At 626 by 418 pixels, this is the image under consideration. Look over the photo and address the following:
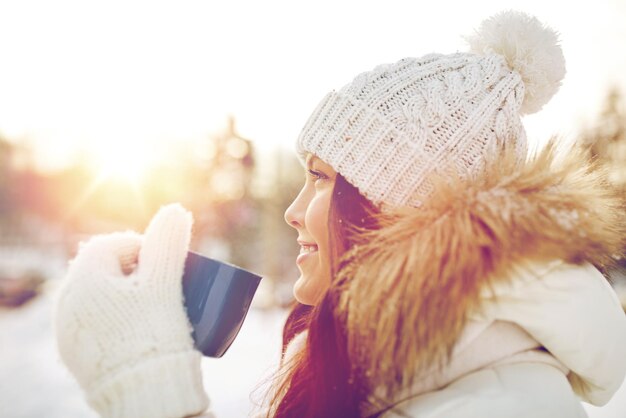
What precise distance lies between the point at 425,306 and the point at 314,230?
0.45 metres

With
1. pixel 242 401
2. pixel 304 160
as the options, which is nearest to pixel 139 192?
pixel 242 401

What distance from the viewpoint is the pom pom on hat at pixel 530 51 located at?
60.6 inches

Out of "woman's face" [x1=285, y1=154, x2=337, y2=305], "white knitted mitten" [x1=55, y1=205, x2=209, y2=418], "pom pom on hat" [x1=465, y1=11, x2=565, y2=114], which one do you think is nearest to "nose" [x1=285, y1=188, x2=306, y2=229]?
"woman's face" [x1=285, y1=154, x2=337, y2=305]

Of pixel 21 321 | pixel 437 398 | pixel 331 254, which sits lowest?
pixel 21 321

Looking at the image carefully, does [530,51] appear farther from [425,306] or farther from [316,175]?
[425,306]

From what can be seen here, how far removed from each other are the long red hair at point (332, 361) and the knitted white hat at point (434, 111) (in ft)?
0.21

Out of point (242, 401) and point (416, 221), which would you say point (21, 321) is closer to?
point (242, 401)

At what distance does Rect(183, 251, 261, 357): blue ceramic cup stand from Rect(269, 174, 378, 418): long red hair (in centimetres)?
20

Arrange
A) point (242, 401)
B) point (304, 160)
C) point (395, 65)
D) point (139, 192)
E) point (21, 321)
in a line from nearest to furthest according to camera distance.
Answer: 1. point (395, 65)
2. point (304, 160)
3. point (242, 401)
4. point (21, 321)
5. point (139, 192)

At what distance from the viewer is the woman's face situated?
4.54 feet

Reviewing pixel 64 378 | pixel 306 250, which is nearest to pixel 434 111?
pixel 306 250

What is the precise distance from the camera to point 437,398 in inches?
42.4

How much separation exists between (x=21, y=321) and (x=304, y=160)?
10980mm

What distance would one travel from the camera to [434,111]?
1.40 m
